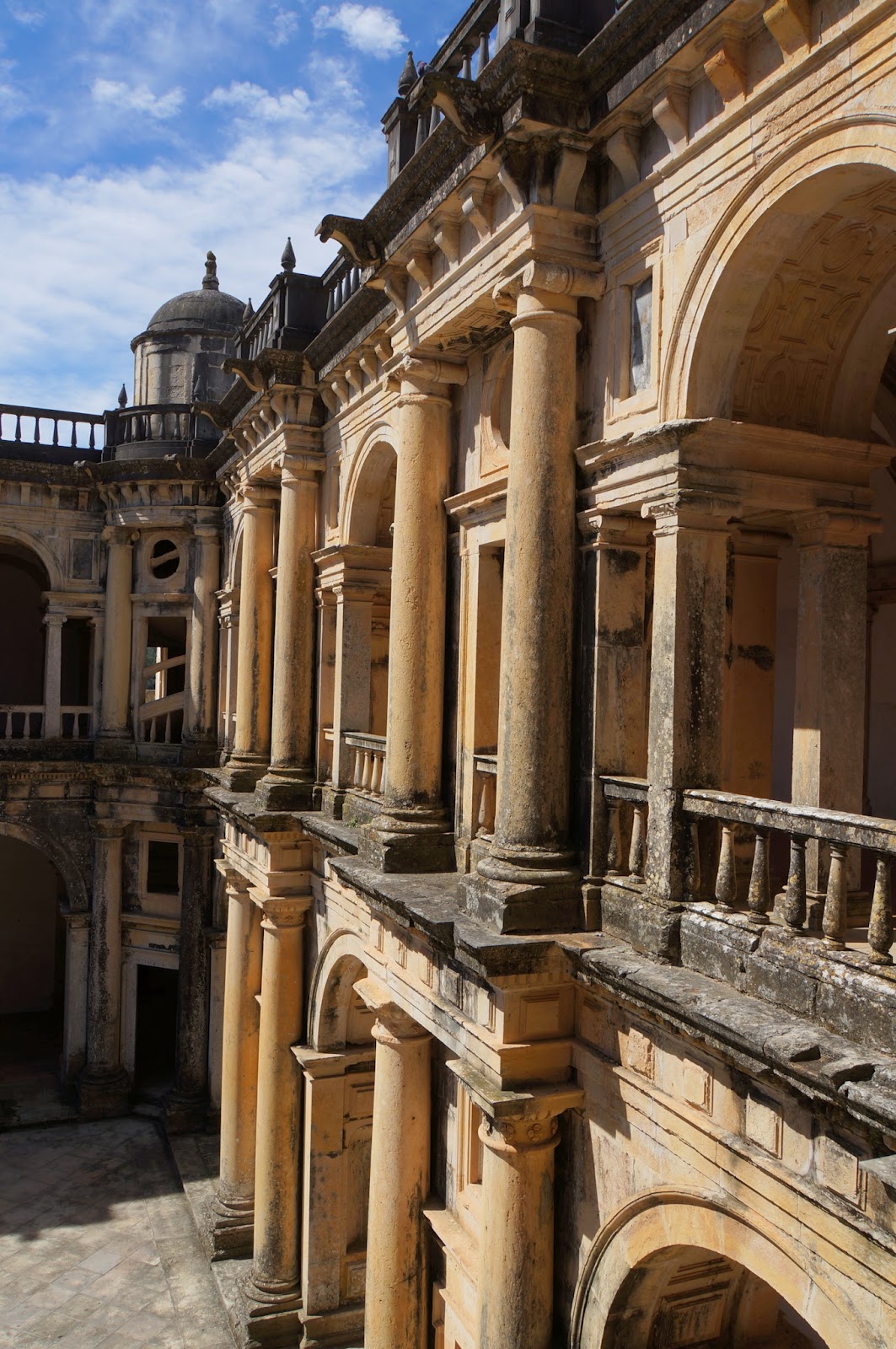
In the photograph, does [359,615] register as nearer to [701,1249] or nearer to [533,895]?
[533,895]

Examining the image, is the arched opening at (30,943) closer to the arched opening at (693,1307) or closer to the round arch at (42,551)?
the round arch at (42,551)

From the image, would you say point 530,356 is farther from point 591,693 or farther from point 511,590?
point 591,693

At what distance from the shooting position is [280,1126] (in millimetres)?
13227

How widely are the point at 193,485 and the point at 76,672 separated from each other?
7233mm

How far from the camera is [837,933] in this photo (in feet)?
16.8

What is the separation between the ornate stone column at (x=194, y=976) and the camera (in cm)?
1984

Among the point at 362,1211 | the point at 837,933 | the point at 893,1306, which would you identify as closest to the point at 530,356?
the point at 837,933

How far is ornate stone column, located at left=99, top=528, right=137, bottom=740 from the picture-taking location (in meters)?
21.5

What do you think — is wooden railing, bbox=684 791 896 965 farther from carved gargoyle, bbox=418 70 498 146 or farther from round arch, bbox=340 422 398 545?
round arch, bbox=340 422 398 545

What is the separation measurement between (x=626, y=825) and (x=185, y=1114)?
50.3ft

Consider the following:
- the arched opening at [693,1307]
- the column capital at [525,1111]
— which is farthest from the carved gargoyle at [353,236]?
the arched opening at [693,1307]

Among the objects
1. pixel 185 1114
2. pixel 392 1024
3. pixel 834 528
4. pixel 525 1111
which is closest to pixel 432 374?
pixel 834 528

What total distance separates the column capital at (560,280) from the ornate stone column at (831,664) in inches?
83.1

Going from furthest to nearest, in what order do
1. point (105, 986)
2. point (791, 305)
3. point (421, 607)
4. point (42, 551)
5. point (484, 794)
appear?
point (42, 551)
point (105, 986)
point (421, 607)
point (484, 794)
point (791, 305)
